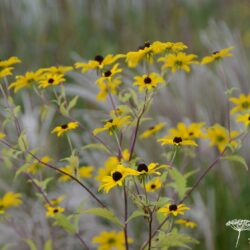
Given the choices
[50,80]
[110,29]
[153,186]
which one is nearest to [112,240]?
[153,186]

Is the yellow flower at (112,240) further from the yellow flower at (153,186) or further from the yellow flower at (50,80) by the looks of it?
the yellow flower at (50,80)

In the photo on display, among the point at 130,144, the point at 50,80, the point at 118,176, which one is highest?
the point at 50,80

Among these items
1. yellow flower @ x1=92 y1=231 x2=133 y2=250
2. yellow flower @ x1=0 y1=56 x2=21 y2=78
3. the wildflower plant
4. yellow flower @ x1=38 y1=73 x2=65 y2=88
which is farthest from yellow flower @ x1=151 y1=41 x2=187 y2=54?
yellow flower @ x1=92 y1=231 x2=133 y2=250

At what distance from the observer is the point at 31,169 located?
1788mm

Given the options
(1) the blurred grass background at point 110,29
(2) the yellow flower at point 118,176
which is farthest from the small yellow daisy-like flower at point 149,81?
(1) the blurred grass background at point 110,29

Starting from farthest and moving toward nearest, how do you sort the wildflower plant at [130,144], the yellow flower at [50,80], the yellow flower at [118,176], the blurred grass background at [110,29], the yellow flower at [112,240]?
the blurred grass background at [110,29] → the yellow flower at [112,240] → the yellow flower at [50,80] → the wildflower plant at [130,144] → the yellow flower at [118,176]

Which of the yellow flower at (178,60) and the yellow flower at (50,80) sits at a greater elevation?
the yellow flower at (178,60)

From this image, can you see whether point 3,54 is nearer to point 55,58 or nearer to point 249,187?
point 55,58

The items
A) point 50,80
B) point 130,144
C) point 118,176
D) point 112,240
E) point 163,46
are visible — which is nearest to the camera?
point 118,176

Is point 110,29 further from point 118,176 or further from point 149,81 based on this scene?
point 118,176

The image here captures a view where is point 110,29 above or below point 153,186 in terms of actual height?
above

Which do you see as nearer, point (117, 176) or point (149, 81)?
point (117, 176)

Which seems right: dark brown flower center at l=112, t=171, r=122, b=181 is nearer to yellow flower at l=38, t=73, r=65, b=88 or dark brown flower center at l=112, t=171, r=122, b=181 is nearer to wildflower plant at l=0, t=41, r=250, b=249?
wildflower plant at l=0, t=41, r=250, b=249

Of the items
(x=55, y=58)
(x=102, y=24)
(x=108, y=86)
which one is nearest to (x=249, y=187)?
(x=108, y=86)
